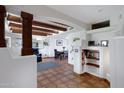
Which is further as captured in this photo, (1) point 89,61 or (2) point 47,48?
(2) point 47,48

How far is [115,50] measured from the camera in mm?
1919

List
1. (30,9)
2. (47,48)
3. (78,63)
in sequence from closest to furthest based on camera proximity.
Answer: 1. (30,9)
2. (78,63)
3. (47,48)

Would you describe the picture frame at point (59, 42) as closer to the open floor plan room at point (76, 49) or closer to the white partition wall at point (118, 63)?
the open floor plan room at point (76, 49)

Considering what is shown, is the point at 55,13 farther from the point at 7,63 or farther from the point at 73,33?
the point at 73,33

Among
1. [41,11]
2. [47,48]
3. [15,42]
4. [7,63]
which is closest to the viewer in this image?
[7,63]

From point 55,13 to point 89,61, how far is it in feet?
9.39

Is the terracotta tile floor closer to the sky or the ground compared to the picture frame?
closer to the ground

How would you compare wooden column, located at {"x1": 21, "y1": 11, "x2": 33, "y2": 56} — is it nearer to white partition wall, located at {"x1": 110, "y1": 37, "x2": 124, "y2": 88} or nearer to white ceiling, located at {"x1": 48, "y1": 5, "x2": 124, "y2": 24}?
white ceiling, located at {"x1": 48, "y1": 5, "x2": 124, "y2": 24}

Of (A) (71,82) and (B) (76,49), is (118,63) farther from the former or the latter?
(B) (76,49)

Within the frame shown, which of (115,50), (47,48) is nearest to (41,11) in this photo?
Answer: (115,50)

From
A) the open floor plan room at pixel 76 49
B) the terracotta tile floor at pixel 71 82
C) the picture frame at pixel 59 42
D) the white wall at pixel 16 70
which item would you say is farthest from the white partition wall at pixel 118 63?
the picture frame at pixel 59 42

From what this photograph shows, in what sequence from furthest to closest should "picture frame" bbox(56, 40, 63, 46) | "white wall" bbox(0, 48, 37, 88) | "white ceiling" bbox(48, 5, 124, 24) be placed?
"picture frame" bbox(56, 40, 63, 46), "white ceiling" bbox(48, 5, 124, 24), "white wall" bbox(0, 48, 37, 88)

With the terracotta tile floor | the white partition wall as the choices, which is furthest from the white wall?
the white partition wall

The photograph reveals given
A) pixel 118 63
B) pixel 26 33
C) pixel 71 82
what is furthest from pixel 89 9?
pixel 71 82
